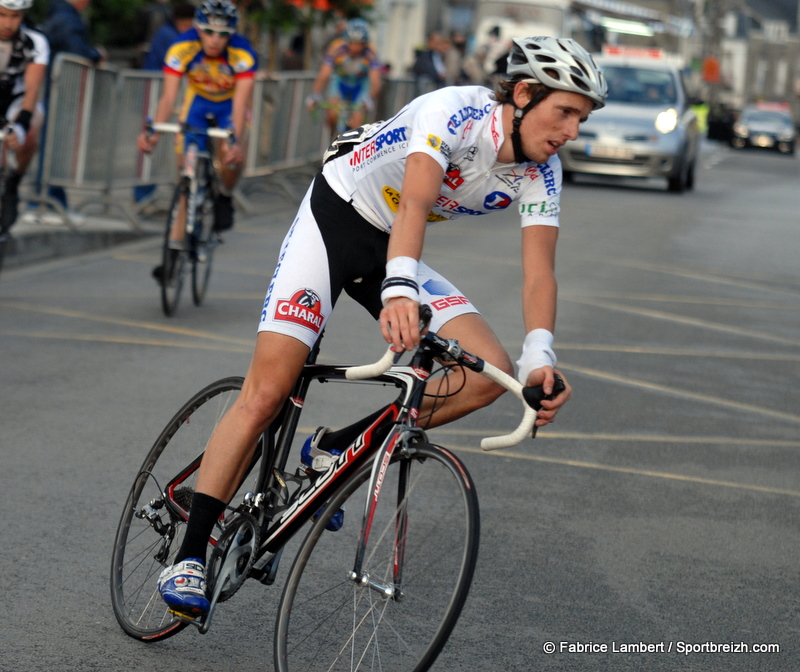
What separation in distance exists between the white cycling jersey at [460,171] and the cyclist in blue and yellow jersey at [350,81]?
13.8 m

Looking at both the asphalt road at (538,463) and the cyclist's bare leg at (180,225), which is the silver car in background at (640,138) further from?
the cyclist's bare leg at (180,225)

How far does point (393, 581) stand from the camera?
345cm

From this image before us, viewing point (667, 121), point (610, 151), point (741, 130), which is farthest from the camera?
point (741, 130)

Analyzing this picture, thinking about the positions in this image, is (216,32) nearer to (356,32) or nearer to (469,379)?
(469,379)

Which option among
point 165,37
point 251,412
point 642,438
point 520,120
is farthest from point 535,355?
point 165,37

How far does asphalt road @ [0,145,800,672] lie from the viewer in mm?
4270

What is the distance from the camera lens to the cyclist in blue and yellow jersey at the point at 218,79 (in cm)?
977

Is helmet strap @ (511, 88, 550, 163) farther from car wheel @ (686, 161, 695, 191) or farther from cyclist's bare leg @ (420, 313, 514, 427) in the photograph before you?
car wheel @ (686, 161, 695, 191)

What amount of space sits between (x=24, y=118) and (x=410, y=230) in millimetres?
7106

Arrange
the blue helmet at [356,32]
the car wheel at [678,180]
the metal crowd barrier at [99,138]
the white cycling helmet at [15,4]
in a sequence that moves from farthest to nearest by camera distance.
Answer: the car wheel at [678,180] < the blue helmet at [356,32] < the metal crowd barrier at [99,138] < the white cycling helmet at [15,4]

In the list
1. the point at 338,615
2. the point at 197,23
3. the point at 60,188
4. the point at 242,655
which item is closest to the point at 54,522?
the point at 242,655

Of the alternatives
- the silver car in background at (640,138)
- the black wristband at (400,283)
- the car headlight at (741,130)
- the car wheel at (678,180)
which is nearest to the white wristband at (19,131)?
the black wristband at (400,283)

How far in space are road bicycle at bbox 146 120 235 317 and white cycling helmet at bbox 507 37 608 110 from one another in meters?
5.42

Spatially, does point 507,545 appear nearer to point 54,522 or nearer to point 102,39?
point 54,522
